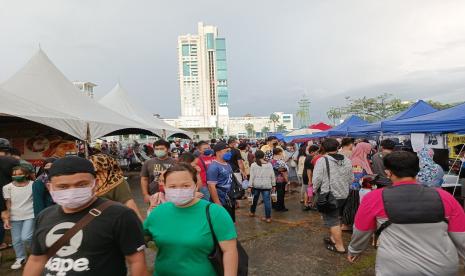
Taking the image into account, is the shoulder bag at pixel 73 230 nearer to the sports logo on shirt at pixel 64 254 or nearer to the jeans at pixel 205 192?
the sports logo on shirt at pixel 64 254

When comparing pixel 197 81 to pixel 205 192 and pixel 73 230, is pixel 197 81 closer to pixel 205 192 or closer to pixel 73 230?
pixel 205 192

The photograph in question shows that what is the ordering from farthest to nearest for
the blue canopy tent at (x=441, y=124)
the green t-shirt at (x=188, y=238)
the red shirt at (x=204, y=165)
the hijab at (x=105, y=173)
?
the blue canopy tent at (x=441, y=124) < the red shirt at (x=204, y=165) < the hijab at (x=105, y=173) < the green t-shirt at (x=188, y=238)

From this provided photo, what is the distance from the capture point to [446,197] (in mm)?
1866

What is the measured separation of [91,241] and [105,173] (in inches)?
45.1

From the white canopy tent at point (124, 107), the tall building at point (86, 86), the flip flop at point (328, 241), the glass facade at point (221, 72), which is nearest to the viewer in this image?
the flip flop at point (328, 241)

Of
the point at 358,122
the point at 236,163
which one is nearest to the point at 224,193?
the point at 236,163

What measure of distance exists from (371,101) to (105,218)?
4001 cm

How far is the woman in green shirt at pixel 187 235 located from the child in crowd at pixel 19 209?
314cm

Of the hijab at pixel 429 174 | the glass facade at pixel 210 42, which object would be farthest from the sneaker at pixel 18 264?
the glass facade at pixel 210 42

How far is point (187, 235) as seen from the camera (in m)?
1.71

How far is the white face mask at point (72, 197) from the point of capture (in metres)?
1.51

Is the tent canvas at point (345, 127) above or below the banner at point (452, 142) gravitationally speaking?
above

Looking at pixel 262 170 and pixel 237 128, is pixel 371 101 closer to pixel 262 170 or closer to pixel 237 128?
pixel 262 170

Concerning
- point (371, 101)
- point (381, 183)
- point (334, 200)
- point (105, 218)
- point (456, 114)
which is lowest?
point (334, 200)
